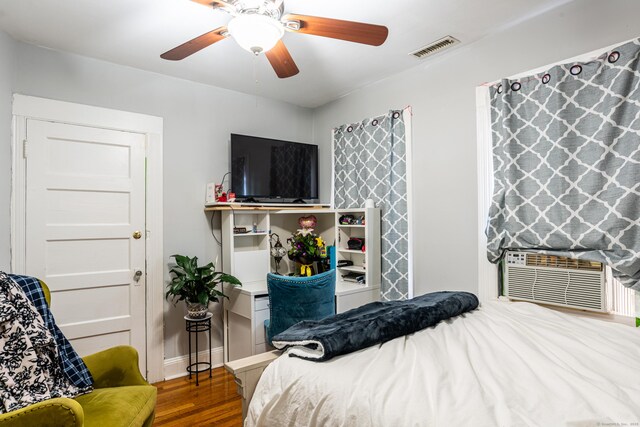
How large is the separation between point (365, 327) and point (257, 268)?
2.10 metres

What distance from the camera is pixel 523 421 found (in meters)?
1.02

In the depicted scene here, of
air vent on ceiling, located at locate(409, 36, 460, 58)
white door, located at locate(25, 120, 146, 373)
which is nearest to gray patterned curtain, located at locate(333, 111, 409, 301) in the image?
air vent on ceiling, located at locate(409, 36, 460, 58)

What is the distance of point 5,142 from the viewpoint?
2.52 metres

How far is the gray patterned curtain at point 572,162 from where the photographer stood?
2.01 m

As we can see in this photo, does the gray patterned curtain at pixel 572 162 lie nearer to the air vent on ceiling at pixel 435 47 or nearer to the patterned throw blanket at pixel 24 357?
the air vent on ceiling at pixel 435 47

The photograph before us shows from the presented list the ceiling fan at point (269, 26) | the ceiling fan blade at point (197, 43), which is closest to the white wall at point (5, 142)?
the ceiling fan blade at point (197, 43)

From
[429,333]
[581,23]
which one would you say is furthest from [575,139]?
[429,333]

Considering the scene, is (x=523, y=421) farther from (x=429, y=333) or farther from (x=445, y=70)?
(x=445, y=70)

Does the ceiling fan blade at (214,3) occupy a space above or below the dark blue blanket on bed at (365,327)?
above

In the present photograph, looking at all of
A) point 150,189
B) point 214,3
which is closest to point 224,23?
point 214,3

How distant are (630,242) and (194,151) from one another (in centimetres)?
324

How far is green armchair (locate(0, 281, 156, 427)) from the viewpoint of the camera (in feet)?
4.45

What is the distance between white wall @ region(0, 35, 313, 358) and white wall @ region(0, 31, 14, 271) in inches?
2.0

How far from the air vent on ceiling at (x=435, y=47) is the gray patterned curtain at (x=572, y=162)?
0.47 m
